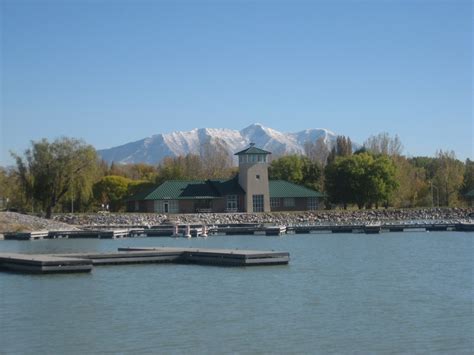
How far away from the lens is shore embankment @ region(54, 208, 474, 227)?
2419 inches

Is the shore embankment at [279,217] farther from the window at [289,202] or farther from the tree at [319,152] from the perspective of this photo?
the tree at [319,152]

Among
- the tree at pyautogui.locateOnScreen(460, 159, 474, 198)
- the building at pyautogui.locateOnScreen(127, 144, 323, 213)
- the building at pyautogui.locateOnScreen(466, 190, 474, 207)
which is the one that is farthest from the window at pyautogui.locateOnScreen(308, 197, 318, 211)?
the tree at pyautogui.locateOnScreen(460, 159, 474, 198)

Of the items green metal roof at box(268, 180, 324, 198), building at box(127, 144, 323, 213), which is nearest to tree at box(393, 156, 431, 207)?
green metal roof at box(268, 180, 324, 198)

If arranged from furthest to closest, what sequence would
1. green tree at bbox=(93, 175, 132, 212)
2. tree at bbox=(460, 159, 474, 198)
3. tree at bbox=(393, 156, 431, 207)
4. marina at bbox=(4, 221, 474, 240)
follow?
1. tree at bbox=(460, 159, 474, 198)
2. tree at bbox=(393, 156, 431, 207)
3. green tree at bbox=(93, 175, 132, 212)
4. marina at bbox=(4, 221, 474, 240)

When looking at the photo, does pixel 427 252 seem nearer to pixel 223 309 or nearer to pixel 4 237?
pixel 223 309

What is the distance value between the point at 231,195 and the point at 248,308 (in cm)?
4704

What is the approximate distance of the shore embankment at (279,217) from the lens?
61.4 m

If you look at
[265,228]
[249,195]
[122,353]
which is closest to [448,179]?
[249,195]

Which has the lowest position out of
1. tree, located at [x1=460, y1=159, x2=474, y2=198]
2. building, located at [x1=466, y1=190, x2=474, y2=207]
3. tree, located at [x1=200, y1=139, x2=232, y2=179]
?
building, located at [x1=466, y1=190, x2=474, y2=207]

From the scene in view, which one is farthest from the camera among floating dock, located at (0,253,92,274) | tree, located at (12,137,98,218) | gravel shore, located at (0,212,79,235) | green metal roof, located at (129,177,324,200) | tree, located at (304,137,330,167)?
tree, located at (304,137,330,167)

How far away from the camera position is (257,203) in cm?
6681

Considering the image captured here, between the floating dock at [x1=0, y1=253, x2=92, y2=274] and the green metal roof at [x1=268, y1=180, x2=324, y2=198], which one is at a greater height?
the green metal roof at [x1=268, y1=180, x2=324, y2=198]

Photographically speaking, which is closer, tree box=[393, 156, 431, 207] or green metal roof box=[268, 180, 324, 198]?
green metal roof box=[268, 180, 324, 198]

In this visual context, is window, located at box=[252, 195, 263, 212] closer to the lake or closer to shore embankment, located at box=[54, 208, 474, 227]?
shore embankment, located at box=[54, 208, 474, 227]
